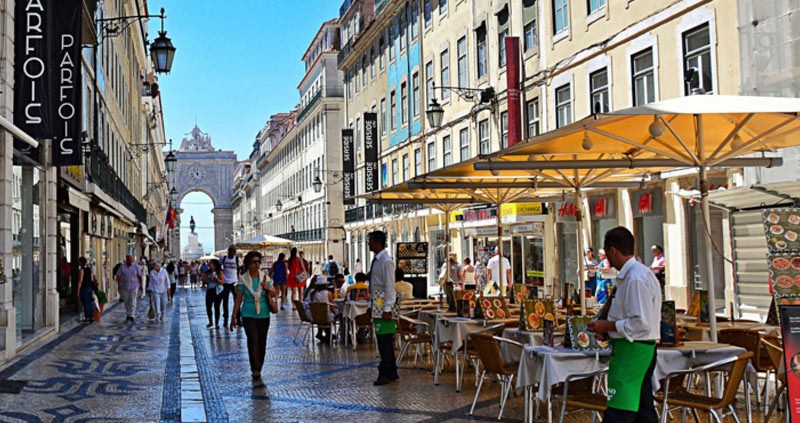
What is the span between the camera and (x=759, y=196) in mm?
13500

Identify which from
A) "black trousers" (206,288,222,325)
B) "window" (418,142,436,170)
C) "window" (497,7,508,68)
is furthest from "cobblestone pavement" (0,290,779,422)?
"window" (418,142,436,170)

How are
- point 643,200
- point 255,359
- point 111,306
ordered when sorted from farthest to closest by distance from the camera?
point 111,306, point 643,200, point 255,359

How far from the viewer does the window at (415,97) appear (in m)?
35.6

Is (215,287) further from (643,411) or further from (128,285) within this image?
(643,411)

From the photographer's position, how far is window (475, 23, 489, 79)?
27969 mm

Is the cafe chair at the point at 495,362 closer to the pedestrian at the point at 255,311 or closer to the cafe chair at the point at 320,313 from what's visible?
the pedestrian at the point at 255,311

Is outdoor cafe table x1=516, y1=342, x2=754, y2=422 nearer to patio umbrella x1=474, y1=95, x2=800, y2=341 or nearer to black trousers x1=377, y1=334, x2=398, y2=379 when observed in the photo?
patio umbrella x1=474, y1=95, x2=800, y2=341

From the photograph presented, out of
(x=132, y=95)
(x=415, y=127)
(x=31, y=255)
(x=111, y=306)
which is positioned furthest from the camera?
(x=132, y=95)

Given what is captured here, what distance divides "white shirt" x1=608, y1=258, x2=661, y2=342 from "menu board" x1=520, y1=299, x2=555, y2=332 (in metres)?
3.11

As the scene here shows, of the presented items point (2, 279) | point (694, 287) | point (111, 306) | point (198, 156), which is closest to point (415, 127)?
point (111, 306)

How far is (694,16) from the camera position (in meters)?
16.6

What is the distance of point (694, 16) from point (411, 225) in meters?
22.9

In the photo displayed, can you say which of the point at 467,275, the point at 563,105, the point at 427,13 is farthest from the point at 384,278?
the point at 427,13

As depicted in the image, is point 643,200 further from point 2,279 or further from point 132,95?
point 132,95
